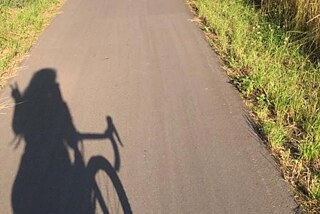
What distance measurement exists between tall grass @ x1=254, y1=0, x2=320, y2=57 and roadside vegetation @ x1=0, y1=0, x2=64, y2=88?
180 inches

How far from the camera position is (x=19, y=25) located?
27.1 feet

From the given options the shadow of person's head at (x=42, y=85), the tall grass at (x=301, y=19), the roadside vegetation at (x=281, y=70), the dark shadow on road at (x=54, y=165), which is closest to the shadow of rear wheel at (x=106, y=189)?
the dark shadow on road at (x=54, y=165)

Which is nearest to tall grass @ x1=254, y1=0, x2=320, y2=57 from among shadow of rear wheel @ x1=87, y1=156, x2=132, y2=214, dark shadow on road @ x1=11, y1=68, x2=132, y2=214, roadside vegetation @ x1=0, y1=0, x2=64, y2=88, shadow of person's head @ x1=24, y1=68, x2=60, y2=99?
dark shadow on road @ x1=11, y1=68, x2=132, y2=214

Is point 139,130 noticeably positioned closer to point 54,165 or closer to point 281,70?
point 54,165

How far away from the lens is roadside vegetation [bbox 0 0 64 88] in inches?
267

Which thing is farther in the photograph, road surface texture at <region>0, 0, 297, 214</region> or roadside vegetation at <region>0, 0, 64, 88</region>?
roadside vegetation at <region>0, 0, 64, 88</region>

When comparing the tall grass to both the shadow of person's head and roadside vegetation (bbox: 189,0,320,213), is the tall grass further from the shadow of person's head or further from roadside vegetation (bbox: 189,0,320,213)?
the shadow of person's head

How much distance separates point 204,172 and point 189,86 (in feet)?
6.45

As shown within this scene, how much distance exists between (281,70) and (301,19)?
1569mm

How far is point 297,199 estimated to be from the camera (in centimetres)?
357

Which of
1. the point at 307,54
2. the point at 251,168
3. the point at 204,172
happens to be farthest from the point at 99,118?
the point at 307,54

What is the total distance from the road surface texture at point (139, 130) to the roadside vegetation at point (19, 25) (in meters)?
0.25

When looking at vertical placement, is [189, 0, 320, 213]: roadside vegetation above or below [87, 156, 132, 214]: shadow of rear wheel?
below

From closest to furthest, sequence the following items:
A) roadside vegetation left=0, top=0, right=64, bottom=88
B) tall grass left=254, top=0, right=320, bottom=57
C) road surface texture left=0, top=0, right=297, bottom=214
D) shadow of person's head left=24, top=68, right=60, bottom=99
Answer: road surface texture left=0, top=0, right=297, bottom=214, shadow of person's head left=24, top=68, right=60, bottom=99, tall grass left=254, top=0, right=320, bottom=57, roadside vegetation left=0, top=0, right=64, bottom=88
